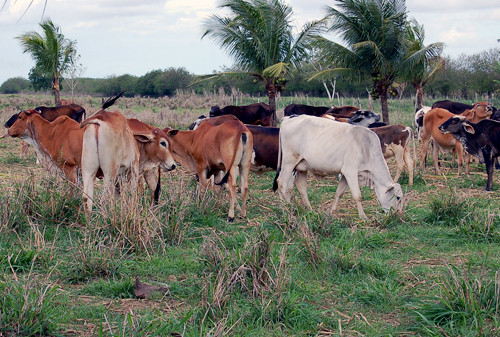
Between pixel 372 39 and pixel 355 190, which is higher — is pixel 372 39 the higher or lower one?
the higher one

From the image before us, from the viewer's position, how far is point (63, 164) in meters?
8.41

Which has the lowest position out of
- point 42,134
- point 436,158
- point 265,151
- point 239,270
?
point 239,270

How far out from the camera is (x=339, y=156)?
898 centimetres

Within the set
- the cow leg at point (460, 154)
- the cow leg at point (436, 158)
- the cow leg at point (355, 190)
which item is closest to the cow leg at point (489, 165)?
the cow leg at point (460, 154)

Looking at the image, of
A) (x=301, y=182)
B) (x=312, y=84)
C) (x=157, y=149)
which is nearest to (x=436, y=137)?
(x=301, y=182)

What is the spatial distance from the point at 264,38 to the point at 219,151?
13.6 m

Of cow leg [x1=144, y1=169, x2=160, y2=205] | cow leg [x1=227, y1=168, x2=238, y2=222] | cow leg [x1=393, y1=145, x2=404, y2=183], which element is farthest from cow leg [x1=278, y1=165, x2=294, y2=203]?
cow leg [x1=393, y1=145, x2=404, y2=183]

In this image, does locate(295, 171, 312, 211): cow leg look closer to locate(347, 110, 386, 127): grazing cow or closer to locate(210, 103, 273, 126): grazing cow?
locate(347, 110, 386, 127): grazing cow

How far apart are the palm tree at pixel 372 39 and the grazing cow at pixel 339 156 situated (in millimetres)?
12434

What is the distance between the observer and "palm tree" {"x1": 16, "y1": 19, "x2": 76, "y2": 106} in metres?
25.3

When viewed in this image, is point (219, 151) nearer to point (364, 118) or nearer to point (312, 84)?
point (364, 118)

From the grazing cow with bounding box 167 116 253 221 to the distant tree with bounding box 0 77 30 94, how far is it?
90.2m

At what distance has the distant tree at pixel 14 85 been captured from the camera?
93.7 m

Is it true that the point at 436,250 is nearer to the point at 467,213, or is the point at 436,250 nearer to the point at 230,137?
the point at 467,213
